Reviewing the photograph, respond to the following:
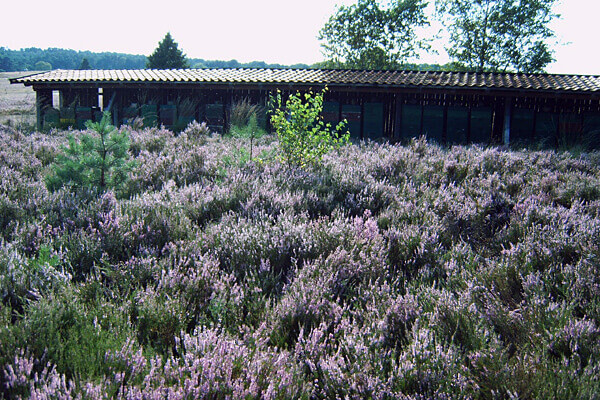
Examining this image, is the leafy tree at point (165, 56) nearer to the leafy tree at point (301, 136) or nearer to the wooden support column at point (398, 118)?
the wooden support column at point (398, 118)

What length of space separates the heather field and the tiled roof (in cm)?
1089

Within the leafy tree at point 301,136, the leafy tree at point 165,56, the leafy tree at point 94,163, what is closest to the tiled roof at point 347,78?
the leafy tree at point 301,136

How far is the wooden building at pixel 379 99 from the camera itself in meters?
16.0

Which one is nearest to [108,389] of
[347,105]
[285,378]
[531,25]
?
[285,378]

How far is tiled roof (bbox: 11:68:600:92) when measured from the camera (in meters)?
15.6

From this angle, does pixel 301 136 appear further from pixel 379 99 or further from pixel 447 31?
pixel 447 31

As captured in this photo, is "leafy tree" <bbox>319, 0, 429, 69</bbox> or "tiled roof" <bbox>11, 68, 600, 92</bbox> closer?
"tiled roof" <bbox>11, 68, 600, 92</bbox>

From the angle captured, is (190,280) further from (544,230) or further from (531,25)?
(531,25)

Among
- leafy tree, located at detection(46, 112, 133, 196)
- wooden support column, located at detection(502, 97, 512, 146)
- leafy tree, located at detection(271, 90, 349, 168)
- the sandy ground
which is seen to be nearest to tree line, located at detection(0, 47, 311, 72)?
the sandy ground

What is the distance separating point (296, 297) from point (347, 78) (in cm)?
1561

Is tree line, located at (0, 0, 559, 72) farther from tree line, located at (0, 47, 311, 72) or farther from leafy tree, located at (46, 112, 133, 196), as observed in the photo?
tree line, located at (0, 47, 311, 72)

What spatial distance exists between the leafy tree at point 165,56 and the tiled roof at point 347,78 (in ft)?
97.4

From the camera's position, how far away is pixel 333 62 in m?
40.4

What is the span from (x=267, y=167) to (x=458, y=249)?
13.2ft
